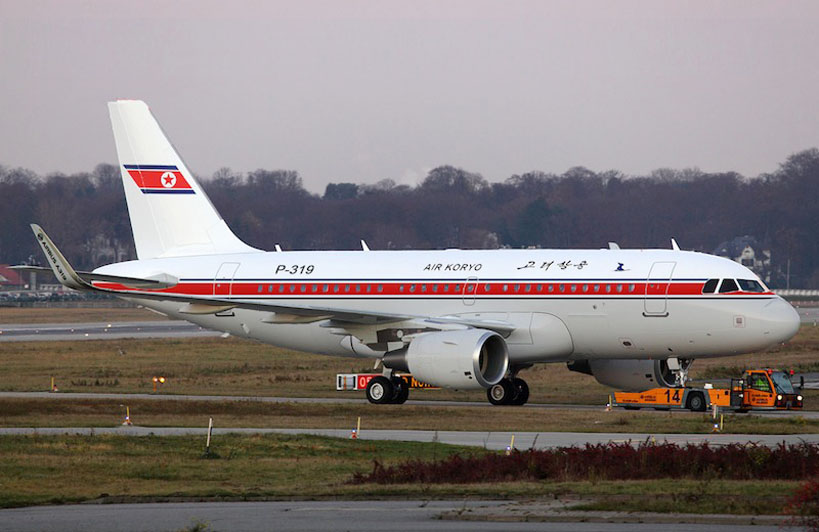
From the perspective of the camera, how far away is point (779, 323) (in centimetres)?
3900

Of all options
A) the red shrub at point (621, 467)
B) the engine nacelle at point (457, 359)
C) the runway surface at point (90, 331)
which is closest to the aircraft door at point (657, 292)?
the engine nacelle at point (457, 359)

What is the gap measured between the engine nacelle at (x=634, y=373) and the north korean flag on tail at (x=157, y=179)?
616 inches

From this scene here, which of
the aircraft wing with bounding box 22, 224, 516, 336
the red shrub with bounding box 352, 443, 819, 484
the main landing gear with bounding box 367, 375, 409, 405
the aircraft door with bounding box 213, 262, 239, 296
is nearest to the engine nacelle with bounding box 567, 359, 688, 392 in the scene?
the aircraft wing with bounding box 22, 224, 516, 336

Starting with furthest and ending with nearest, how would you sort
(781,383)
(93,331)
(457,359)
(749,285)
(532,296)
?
(93,331)
(781,383)
(532,296)
(749,285)
(457,359)

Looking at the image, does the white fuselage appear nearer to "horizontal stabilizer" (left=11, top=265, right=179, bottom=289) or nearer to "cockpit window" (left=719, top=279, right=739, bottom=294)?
"cockpit window" (left=719, top=279, right=739, bottom=294)

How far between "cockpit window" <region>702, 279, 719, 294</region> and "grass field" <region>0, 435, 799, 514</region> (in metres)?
12.6

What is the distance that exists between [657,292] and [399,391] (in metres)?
8.25

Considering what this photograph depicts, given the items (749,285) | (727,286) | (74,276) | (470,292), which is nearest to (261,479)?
(470,292)

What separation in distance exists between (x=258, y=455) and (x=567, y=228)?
135m

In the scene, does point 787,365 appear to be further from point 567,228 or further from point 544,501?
point 567,228

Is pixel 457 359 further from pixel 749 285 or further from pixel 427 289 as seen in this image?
pixel 749 285

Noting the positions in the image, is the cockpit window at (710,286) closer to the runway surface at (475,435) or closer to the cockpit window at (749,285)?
the cockpit window at (749,285)

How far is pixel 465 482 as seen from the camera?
22.3 metres

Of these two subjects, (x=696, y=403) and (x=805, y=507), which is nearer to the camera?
(x=805, y=507)
